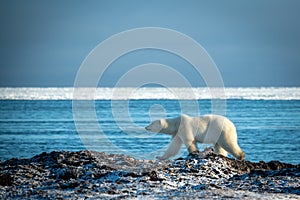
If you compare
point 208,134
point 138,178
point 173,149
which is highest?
point 208,134

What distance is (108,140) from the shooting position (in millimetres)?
21328

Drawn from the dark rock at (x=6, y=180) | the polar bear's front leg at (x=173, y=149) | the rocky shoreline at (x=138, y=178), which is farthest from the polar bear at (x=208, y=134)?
the dark rock at (x=6, y=180)

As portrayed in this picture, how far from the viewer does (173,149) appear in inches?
517

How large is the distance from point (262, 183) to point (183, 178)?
1.24m

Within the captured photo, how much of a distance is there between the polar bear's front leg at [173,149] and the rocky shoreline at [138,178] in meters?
2.71

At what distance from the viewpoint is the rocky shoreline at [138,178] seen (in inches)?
308

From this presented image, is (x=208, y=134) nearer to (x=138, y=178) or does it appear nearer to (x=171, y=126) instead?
(x=171, y=126)

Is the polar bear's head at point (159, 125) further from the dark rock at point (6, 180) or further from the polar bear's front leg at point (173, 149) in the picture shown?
the dark rock at point (6, 180)

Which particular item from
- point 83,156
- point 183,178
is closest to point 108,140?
point 83,156

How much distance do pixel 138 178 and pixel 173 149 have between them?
4.61 m

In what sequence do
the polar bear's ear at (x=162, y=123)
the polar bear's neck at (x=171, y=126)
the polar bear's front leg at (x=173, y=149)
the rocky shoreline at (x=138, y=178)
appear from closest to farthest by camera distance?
the rocky shoreline at (x=138, y=178)
the polar bear's front leg at (x=173, y=149)
the polar bear's neck at (x=171, y=126)
the polar bear's ear at (x=162, y=123)

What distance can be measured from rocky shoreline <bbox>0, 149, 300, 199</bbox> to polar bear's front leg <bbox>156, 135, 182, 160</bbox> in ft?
8.88

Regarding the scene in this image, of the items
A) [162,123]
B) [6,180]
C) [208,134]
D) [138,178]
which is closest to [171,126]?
[162,123]

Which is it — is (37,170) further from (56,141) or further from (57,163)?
(56,141)
